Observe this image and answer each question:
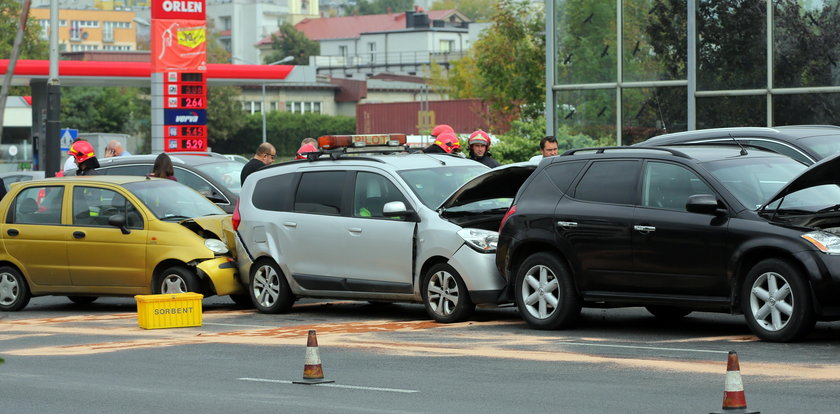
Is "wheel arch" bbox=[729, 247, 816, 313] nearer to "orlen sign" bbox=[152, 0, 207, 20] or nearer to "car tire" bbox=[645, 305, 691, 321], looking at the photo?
"car tire" bbox=[645, 305, 691, 321]

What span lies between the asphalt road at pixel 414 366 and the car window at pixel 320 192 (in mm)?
1137

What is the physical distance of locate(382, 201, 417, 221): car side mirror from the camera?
14711mm

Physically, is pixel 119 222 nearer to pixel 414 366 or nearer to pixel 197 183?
pixel 197 183

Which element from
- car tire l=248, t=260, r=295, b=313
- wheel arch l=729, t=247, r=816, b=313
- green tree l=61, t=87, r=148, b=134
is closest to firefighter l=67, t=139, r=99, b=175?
car tire l=248, t=260, r=295, b=313

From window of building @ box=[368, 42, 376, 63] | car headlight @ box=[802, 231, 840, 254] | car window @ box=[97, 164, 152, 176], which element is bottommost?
car headlight @ box=[802, 231, 840, 254]

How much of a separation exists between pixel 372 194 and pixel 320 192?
780 millimetres

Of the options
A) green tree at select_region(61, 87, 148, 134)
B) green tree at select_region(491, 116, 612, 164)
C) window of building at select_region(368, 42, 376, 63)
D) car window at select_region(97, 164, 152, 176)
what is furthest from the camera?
window of building at select_region(368, 42, 376, 63)

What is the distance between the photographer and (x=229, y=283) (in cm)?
1667

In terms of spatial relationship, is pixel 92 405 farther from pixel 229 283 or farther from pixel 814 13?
pixel 814 13

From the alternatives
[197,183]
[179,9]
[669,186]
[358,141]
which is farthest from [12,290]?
[179,9]

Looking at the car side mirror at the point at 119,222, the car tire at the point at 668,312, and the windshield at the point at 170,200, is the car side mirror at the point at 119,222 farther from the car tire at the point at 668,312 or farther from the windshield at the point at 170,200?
the car tire at the point at 668,312

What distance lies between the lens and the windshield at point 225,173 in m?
21.4

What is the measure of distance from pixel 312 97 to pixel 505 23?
66795 millimetres

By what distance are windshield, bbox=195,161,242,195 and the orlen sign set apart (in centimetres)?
1290
